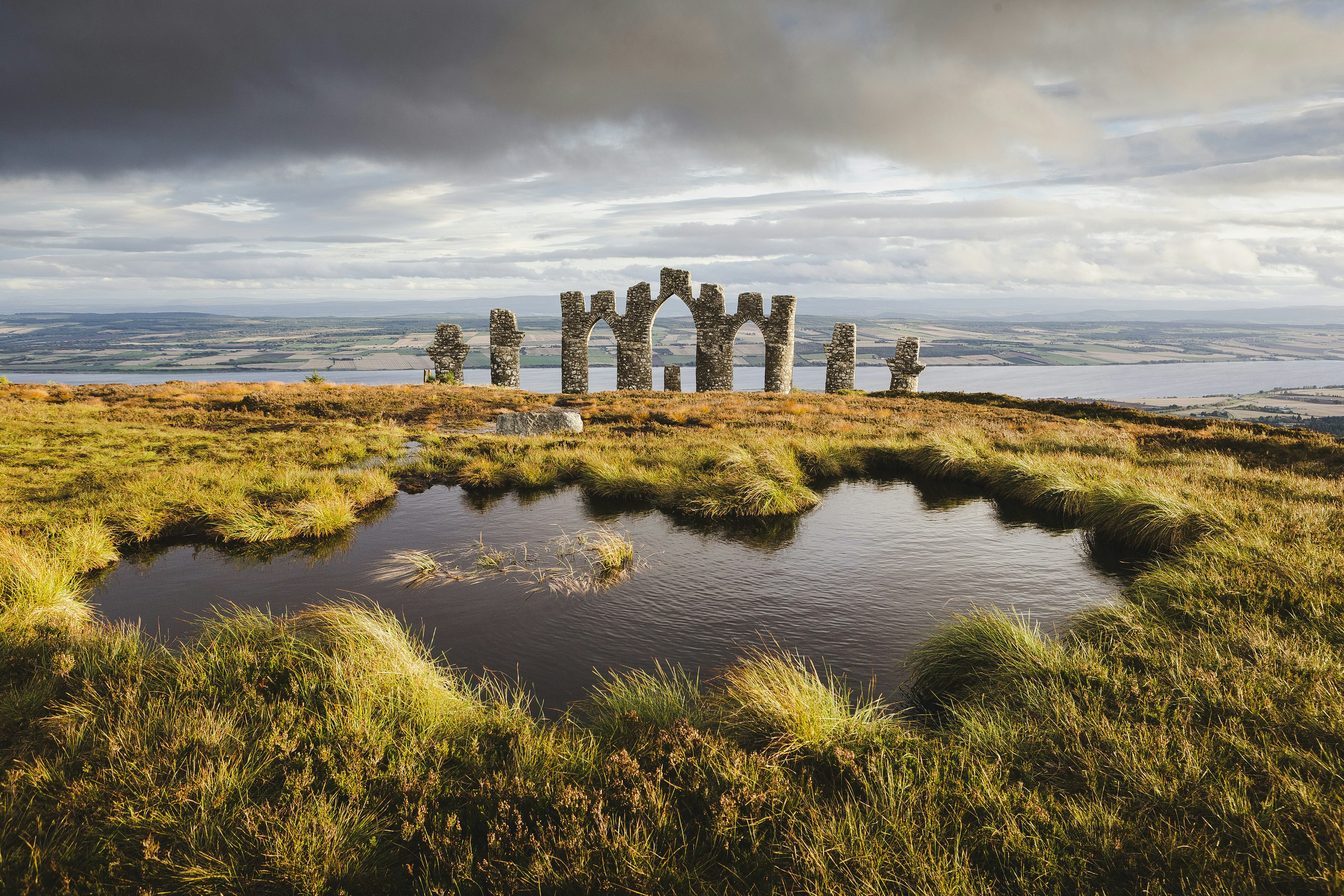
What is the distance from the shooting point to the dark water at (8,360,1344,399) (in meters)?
88.6

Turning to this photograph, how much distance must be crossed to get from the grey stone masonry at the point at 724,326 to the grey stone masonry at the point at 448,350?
12020 millimetres

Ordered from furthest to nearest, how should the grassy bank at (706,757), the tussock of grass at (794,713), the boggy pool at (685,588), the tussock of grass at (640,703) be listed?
the boggy pool at (685,588) → the tussock of grass at (640,703) → the tussock of grass at (794,713) → the grassy bank at (706,757)

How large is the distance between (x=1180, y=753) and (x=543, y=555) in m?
7.03

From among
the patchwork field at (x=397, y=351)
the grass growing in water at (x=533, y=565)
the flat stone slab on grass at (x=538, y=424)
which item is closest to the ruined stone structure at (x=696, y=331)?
the flat stone slab on grass at (x=538, y=424)

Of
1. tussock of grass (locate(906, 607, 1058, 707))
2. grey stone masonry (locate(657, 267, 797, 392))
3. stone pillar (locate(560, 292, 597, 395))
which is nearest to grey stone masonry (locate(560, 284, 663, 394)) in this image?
stone pillar (locate(560, 292, 597, 395))

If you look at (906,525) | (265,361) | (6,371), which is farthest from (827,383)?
(6,371)

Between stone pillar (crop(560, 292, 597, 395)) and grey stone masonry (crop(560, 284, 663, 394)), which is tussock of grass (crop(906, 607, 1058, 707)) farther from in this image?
stone pillar (crop(560, 292, 597, 395))

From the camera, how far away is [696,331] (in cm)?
3409

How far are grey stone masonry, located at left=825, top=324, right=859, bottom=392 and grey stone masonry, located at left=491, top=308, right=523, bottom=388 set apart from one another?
1761cm

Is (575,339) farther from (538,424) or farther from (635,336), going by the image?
(538,424)

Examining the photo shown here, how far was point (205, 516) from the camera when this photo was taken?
32.1 feet

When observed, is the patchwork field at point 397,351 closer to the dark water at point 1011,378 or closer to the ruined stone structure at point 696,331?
the dark water at point 1011,378

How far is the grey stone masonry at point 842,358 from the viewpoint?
34688 mm

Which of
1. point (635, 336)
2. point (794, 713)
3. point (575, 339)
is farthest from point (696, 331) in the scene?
point (794, 713)
